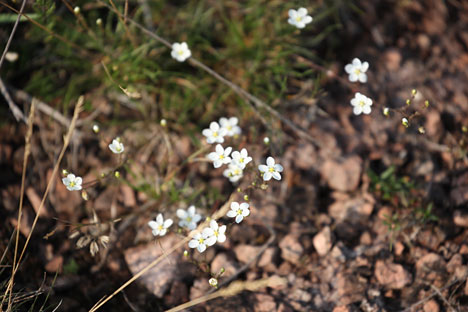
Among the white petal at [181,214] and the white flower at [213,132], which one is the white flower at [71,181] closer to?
the white petal at [181,214]

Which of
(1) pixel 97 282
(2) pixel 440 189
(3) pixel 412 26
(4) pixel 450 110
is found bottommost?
(1) pixel 97 282

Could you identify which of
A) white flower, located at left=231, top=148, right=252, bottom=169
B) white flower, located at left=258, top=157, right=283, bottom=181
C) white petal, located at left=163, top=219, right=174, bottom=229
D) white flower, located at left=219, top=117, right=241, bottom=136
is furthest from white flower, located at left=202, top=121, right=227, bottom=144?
white petal, located at left=163, top=219, right=174, bottom=229

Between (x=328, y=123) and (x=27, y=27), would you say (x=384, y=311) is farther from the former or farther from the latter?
(x=27, y=27)

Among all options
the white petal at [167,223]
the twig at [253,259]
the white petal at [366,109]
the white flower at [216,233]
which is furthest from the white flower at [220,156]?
the white petal at [366,109]

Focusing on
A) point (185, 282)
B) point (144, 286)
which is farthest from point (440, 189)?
point (144, 286)

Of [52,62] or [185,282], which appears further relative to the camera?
[52,62]
